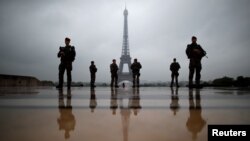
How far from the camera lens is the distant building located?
1430 centimetres

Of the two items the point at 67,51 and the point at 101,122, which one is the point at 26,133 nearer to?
the point at 101,122

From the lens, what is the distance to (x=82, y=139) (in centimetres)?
124

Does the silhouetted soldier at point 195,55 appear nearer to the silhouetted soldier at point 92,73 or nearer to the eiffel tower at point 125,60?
the silhouetted soldier at point 92,73

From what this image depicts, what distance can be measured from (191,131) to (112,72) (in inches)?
521

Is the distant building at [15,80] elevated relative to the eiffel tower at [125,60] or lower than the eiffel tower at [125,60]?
lower

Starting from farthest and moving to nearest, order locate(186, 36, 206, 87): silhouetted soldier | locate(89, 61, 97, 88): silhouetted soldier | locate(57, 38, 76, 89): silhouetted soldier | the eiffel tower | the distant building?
1. the eiffel tower
2. locate(89, 61, 97, 88): silhouetted soldier
3. the distant building
4. locate(186, 36, 206, 87): silhouetted soldier
5. locate(57, 38, 76, 89): silhouetted soldier

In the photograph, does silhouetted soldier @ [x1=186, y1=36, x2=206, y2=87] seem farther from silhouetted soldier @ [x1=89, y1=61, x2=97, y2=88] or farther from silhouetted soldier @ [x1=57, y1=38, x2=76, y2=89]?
silhouetted soldier @ [x1=89, y1=61, x2=97, y2=88]

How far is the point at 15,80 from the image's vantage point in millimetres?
15875

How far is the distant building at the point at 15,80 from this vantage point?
563 inches

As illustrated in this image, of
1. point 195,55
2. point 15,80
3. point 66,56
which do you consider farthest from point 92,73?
point 195,55

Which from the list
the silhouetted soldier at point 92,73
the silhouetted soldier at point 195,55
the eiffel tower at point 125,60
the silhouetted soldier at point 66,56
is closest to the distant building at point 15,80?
the silhouetted soldier at point 92,73

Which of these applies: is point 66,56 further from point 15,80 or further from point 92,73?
point 15,80

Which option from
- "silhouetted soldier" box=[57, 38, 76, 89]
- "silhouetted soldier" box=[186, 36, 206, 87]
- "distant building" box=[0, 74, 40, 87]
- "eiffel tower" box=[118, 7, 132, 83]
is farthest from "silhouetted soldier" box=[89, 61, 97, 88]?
"eiffel tower" box=[118, 7, 132, 83]

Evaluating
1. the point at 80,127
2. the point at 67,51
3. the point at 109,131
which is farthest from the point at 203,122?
the point at 67,51
